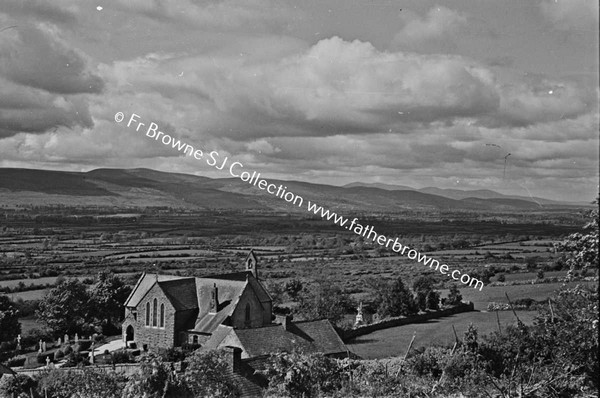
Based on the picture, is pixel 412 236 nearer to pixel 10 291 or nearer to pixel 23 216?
pixel 10 291

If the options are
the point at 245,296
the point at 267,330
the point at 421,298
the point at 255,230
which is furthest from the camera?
the point at 255,230

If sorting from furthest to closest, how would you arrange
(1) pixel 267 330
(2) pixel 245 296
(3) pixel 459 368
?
(2) pixel 245 296
(1) pixel 267 330
(3) pixel 459 368

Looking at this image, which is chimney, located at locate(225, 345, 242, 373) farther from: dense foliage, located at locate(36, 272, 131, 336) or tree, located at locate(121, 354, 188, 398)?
dense foliage, located at locate(36, 272, 131, 336)

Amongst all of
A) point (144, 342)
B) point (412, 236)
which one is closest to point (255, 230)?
point (412, 236)

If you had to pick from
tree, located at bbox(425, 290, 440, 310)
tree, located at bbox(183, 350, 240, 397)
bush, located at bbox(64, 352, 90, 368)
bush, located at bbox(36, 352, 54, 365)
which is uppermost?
tree, located at bbox(183, 350, 240, 397)

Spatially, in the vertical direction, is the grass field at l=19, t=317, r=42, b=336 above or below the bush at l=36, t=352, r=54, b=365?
below

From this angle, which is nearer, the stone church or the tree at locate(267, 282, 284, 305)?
the stone church

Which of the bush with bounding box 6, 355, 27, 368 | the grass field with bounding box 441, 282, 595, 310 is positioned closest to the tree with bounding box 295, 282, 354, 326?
the grass field with bounding box 441, 282, 595, 310

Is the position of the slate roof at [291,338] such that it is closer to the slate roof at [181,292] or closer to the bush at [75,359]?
the bush at [75,359]
